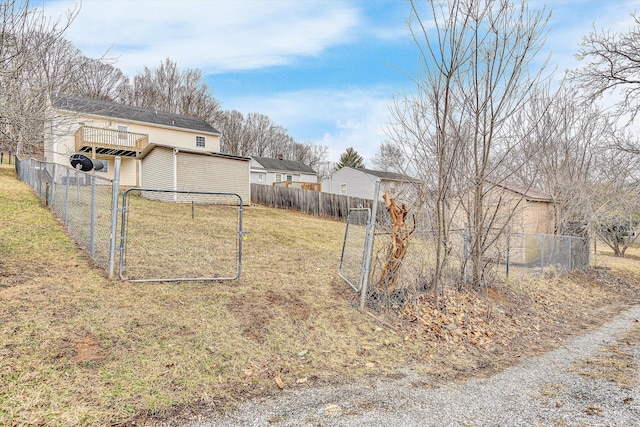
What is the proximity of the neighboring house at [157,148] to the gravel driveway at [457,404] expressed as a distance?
12.1 m

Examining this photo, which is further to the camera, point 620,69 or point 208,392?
point 620,69

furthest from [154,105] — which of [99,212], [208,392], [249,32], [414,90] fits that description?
[208,392]

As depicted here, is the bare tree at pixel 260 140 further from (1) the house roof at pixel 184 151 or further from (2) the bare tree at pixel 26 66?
(2) the bare tree at pixel 26 66

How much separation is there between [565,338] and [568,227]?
26.3 ft

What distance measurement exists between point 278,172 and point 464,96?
98.1ft

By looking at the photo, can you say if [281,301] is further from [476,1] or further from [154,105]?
[154,105]

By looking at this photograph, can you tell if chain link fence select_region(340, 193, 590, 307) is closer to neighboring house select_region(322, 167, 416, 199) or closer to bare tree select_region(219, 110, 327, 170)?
neighboring house select_region(322, 167, 416, 199)

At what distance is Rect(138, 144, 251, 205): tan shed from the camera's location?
1551 centimetres

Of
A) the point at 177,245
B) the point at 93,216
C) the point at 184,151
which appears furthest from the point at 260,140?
the point at 93,216

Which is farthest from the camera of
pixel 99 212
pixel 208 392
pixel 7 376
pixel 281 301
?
pixel 99 212

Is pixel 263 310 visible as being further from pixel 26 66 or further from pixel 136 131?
pixel 136 131

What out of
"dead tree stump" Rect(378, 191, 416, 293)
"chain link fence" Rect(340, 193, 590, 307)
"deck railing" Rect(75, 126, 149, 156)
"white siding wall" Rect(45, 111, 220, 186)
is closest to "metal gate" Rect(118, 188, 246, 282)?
"chain link fence" Rect(340, 193, 590, 307)

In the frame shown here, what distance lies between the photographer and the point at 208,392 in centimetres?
300

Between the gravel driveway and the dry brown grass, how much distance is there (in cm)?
23
